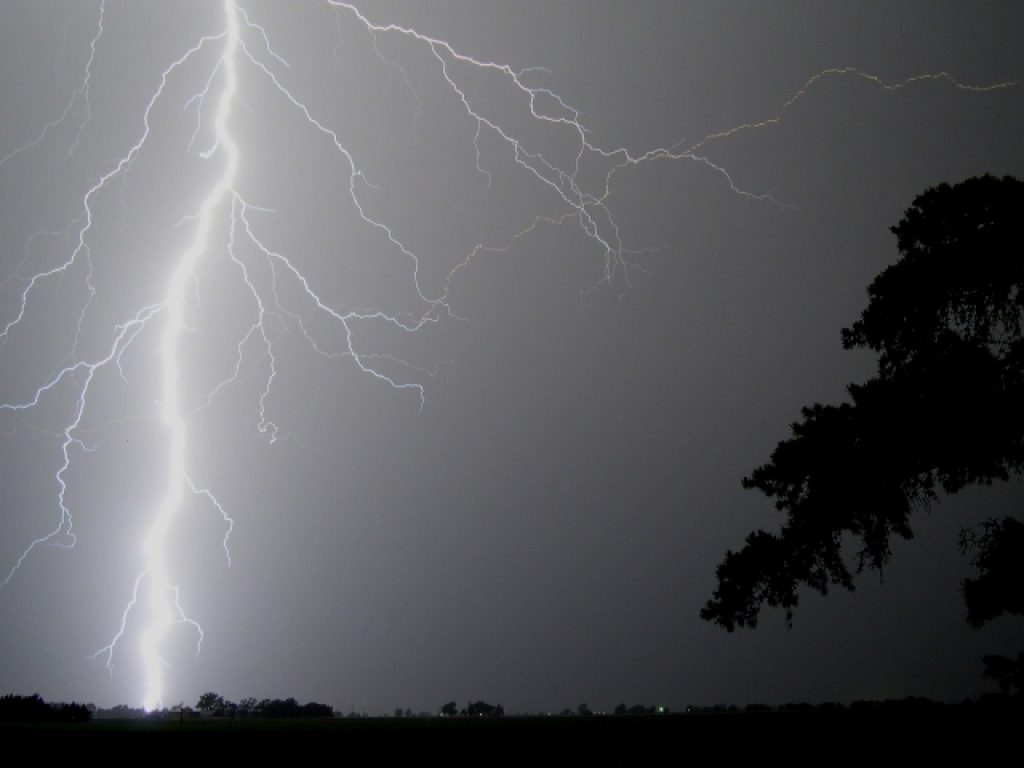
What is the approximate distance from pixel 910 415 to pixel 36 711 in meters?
23.2

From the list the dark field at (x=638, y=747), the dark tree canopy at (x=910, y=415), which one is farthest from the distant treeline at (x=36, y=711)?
the dark tree canopy at (x=910, y=415)

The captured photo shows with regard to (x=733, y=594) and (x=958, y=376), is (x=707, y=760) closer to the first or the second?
(x=733, y=594)

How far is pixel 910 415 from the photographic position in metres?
7.64

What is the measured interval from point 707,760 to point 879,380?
427cm

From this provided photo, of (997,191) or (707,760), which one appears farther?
(997,191)

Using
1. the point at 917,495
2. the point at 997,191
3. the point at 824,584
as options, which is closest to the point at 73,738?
the point at 824,584

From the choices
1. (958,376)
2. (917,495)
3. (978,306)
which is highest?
(978,306)

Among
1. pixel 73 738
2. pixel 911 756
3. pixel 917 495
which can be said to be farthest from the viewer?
pixel 73 738

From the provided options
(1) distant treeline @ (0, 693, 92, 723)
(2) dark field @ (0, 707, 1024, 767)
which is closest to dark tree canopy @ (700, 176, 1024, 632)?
(2) dark field @ (0, 707, 1024, 767)

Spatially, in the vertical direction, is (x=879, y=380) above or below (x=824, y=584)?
above

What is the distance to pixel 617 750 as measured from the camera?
7645 mm

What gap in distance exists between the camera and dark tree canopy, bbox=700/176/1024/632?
290 inches

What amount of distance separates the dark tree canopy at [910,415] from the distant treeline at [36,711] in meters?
20.0

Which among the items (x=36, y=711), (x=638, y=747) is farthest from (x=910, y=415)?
(x=36, y=711)
